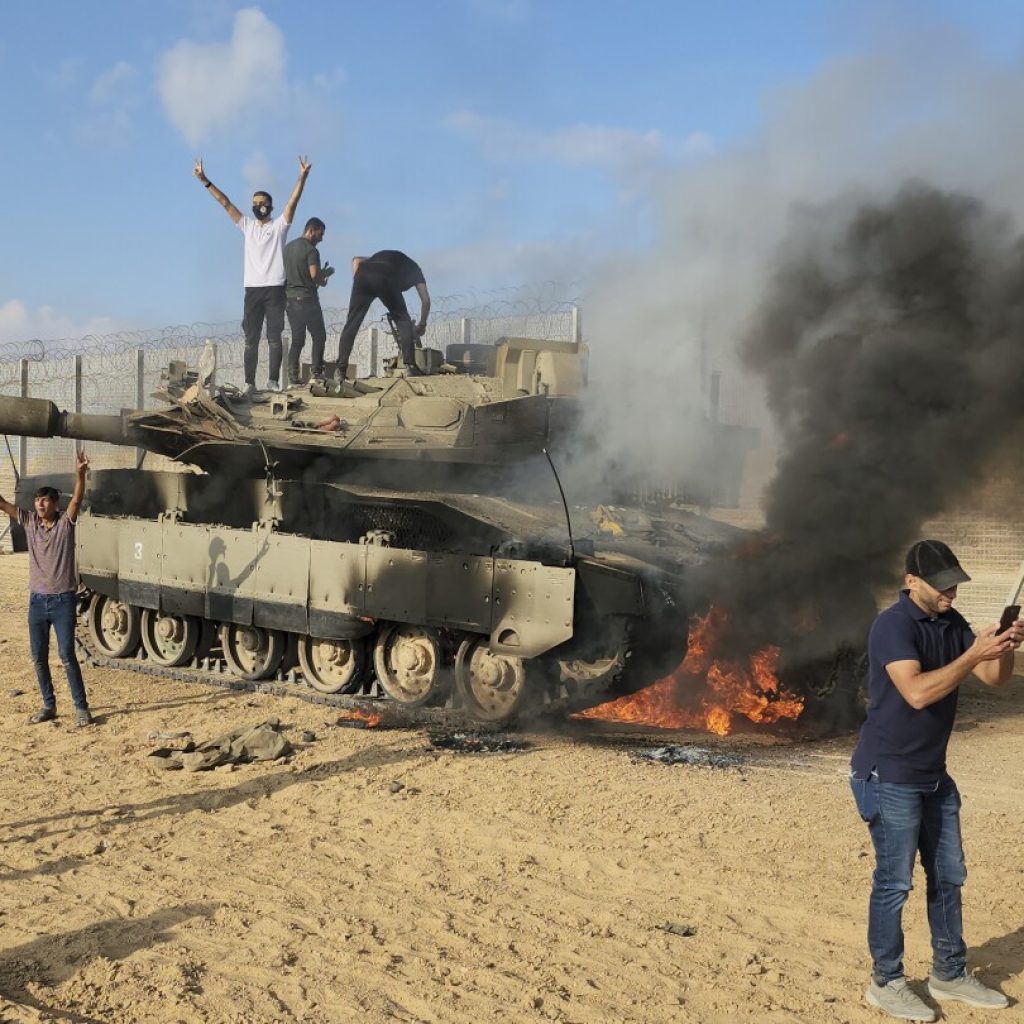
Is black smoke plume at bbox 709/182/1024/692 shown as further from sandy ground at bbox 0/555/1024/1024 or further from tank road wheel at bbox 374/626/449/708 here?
tank road wheel at bbox 374/626/449/708

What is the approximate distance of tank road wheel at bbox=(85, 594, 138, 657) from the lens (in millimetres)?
13133

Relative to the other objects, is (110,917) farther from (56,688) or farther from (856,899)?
(56,688)

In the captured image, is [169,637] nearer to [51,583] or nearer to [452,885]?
[51,583]

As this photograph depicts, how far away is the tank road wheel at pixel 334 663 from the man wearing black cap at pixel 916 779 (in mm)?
6882

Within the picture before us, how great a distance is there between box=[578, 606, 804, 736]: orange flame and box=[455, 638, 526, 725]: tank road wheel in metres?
0.92

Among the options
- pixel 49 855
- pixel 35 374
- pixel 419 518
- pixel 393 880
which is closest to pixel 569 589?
pixel 419 518

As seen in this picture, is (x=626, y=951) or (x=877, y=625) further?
(x=626, y=951)

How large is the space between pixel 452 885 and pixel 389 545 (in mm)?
4943

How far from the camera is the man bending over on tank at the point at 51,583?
951 centimetres

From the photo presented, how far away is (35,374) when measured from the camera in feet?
73.4

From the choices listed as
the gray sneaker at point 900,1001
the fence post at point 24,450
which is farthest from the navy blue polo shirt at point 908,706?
the fence post at point 24,450

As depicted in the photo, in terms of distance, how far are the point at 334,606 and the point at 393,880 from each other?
5016 millimetres

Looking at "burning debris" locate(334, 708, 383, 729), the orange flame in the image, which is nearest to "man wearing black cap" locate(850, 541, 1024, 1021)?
the orange flame

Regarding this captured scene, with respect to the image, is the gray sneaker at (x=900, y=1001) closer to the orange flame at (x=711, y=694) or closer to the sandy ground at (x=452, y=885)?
the sandy ground at (x=452, y=885)
